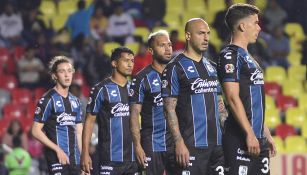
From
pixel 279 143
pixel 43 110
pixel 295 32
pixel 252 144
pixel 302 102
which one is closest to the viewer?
pixel 252 144

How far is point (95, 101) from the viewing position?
1060 cm

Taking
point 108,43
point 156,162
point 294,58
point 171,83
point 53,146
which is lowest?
point 156,162

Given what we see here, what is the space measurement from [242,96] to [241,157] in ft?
1.73

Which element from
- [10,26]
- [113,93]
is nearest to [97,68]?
[10,26]

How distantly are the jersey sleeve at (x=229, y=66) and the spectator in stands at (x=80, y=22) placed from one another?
11.2 metres

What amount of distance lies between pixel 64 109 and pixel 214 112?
8.62ft

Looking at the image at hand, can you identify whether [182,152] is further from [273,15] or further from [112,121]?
[273,15]

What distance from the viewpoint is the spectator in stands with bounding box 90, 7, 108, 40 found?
64.5 ft

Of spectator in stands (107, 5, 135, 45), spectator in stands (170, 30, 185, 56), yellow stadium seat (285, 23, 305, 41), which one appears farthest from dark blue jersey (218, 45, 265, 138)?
yellow stadium seat (285, 23, 305, 41)

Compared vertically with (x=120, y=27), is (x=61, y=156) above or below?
below

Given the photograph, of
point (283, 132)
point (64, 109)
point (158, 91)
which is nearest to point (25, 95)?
point (283, 132)

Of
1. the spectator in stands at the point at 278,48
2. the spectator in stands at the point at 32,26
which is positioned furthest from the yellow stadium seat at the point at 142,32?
the spectator in stands at the point at 278,48

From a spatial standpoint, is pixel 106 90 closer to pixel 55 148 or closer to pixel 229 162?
pixel 55 148

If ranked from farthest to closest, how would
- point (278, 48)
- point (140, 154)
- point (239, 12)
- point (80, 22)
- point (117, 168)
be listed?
point (80, 22) < point (278, 48) < point (117, 168) < point (140, 154) < point (239, 12)
